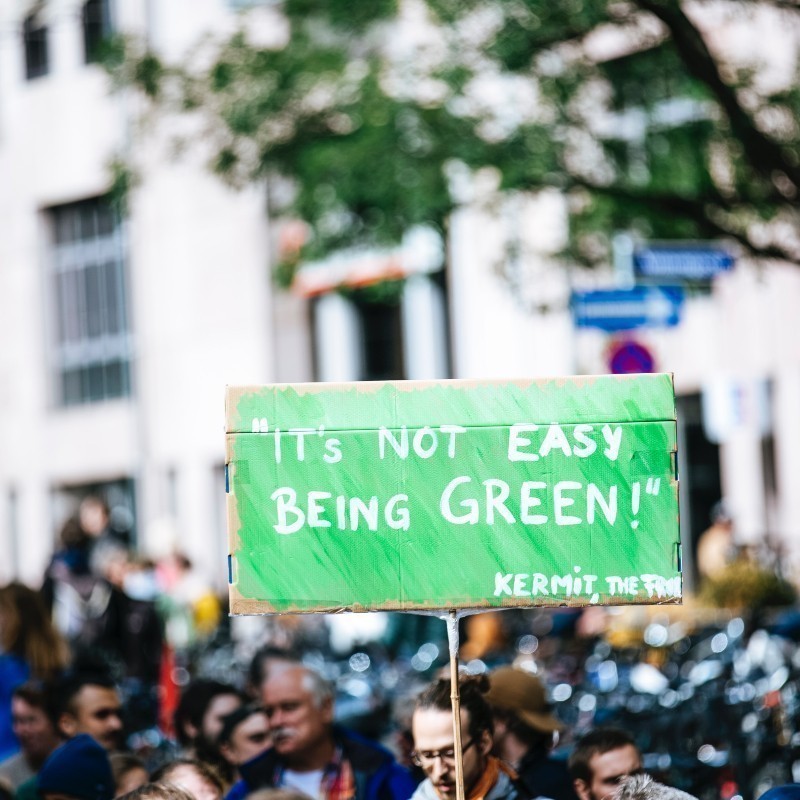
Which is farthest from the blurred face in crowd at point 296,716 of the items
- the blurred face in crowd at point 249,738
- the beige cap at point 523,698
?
the beige cap at point 523,698

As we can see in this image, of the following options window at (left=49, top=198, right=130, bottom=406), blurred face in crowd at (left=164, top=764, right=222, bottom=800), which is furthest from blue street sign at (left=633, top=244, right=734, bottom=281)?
window at (left=49, top=198, right=130, bottom=406)

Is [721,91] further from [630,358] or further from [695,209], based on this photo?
[630,358]

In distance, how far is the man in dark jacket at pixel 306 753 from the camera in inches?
287

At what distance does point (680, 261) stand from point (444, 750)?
22.7 feet

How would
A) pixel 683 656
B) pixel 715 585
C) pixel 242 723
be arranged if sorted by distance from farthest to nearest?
1. pixel 715 585
2. pixel 683 656
3. pixel 242 723

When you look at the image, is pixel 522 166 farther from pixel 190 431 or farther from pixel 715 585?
pixel 190 431

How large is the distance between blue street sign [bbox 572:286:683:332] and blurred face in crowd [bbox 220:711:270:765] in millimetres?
5189

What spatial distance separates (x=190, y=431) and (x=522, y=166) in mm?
21879

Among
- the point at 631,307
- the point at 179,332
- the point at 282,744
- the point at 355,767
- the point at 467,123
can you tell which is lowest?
the point at 355,767

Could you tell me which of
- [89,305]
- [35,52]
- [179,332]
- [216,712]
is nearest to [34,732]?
[216,712]

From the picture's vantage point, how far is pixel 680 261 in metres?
12.2

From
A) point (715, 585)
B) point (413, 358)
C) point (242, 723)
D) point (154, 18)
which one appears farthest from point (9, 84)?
point (242, 723)

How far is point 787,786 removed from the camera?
5406 millimetres

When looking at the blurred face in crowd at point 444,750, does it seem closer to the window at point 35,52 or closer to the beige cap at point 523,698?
the beige cap at point 523,698
